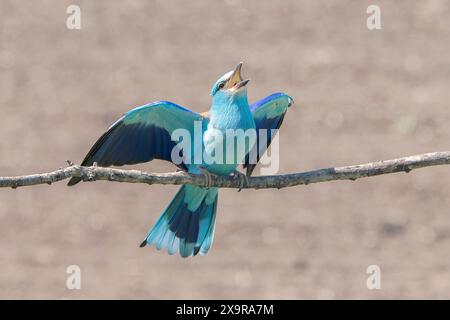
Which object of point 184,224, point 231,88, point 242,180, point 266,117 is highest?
point 231,88

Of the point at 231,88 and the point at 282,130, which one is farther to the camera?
the point at 282,130

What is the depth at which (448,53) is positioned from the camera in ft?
66.8

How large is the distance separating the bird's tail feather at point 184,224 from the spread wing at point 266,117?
0.40 meters

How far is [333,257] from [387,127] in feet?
9.20

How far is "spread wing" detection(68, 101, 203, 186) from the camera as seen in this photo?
9359 millimetres

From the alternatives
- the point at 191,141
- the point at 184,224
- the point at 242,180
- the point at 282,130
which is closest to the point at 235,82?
the point at 191,141

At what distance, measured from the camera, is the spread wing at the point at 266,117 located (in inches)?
392

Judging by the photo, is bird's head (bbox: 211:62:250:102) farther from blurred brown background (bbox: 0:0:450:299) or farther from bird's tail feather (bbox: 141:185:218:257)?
blurred brown background (bbox: 0:0:450:299)

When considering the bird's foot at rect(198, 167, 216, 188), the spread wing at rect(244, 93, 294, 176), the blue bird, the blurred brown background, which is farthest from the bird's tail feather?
the blurred brown background

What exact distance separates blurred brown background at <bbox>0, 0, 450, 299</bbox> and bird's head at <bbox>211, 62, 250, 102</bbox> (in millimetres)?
6594

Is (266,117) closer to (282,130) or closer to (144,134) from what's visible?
(144,134)

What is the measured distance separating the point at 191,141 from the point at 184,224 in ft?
2.74

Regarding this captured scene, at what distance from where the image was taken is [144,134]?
31.3ft

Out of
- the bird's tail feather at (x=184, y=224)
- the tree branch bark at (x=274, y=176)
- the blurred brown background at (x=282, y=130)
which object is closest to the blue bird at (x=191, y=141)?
the bird's tail feather at (x=184, y=224)
